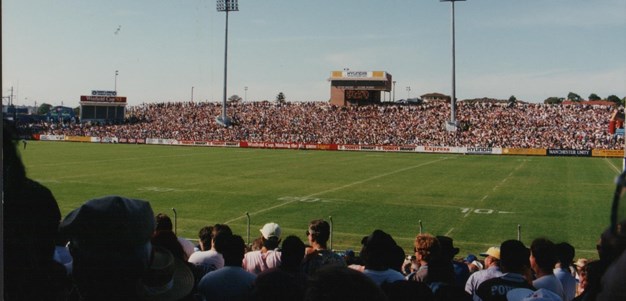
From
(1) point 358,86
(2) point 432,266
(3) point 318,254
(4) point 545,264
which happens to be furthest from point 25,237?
(1) point 358,86

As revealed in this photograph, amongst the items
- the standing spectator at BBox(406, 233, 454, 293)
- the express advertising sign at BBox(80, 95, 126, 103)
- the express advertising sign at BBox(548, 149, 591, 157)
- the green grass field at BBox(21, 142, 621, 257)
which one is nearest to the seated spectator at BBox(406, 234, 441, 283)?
the standing spectator at BBox(406, 233, 454, 293)

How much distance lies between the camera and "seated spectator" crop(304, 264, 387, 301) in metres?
1.89

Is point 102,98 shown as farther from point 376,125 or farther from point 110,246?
point 110,246

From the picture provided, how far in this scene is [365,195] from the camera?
27391mm

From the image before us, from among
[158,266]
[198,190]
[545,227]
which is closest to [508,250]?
[158,266]

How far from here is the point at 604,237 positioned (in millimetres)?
1656

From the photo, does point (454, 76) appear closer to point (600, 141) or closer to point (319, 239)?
point (600, 141)

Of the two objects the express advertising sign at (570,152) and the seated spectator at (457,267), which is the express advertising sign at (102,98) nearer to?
the express advertising sign at (570,152)

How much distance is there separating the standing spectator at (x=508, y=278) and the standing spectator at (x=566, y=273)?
1.41m

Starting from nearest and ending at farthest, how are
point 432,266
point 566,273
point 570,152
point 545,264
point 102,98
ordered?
point 432,266, point 545,264, point 566,273, point 570,152, point 102,98

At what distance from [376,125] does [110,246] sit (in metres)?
82.4

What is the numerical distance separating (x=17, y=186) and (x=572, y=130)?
76.3 m

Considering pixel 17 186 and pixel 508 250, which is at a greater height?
pixel 17 186

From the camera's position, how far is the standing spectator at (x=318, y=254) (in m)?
6.18
